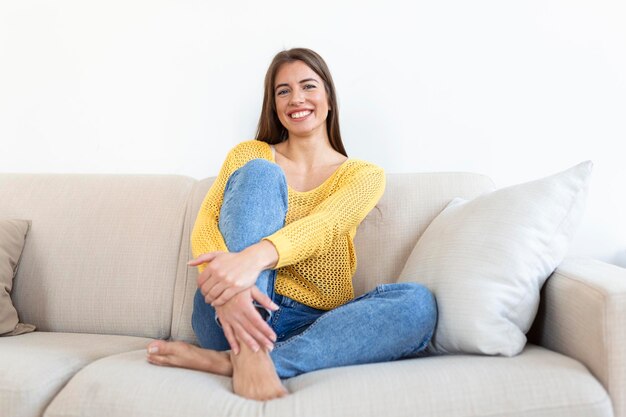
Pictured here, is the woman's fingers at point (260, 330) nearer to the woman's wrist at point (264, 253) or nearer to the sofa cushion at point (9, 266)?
the woman's wrist at point (264, 253)

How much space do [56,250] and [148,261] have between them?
29 centimetres

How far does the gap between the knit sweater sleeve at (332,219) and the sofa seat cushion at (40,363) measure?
1.69 feet

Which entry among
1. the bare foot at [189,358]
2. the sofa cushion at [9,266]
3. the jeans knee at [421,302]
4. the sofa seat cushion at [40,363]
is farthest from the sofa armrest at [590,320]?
the sofa cushion at [9,266]

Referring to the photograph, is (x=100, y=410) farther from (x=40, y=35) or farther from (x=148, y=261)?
(x=40, y=35)

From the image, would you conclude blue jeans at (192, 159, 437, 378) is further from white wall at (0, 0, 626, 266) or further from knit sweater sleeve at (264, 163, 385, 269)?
white wall at (0, 0, 626, 266)

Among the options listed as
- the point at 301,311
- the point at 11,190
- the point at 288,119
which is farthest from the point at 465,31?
the point at 11,190

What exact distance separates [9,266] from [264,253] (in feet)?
2.98

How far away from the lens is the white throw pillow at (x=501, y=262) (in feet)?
4.57

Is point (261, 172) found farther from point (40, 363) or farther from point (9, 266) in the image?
point (9, 266)

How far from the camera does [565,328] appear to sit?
141 centimetres

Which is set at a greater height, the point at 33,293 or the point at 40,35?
the point at 40,35

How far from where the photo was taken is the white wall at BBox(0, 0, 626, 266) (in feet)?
7.10

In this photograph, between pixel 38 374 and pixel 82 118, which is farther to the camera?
pixel 82 118

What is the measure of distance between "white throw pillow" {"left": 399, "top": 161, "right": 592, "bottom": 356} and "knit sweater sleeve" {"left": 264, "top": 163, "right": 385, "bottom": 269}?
0.22 m
